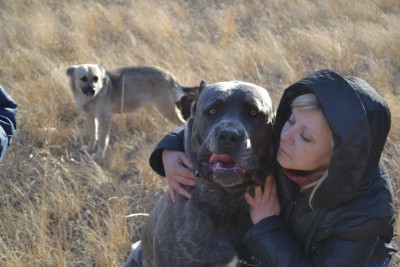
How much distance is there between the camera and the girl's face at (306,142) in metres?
2.42

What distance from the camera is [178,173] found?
9.73 ft

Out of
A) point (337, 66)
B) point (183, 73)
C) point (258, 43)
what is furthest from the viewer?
point (258, 43)

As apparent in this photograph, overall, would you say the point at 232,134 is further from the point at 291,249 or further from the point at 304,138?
the point at 291,249

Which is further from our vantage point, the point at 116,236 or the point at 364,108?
the point at 116,236

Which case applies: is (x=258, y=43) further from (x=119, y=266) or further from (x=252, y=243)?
(x=252, y=243)

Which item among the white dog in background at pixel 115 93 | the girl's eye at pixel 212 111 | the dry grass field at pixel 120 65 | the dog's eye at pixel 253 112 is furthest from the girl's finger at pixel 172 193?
the white dog in background at pixel 115 93

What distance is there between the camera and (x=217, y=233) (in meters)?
2.64

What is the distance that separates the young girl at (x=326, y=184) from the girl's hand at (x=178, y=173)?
1.22ft

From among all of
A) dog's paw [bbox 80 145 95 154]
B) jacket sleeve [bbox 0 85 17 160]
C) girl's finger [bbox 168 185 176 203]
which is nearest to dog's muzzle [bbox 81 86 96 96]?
dog's paw [bbox 80 145 95 154]

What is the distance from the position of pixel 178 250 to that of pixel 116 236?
135cm

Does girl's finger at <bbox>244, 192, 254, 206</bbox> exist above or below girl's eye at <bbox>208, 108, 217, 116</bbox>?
below

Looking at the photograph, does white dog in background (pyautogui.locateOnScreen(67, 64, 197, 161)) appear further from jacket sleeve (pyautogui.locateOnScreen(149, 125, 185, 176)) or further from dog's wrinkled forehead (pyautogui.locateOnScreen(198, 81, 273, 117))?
dog's wrinkled forehead (pyautogui.locateOnScreen(198, 81, 273, 117))

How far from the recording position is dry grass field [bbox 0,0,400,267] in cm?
408

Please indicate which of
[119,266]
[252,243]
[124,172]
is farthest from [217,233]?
[124,172]
